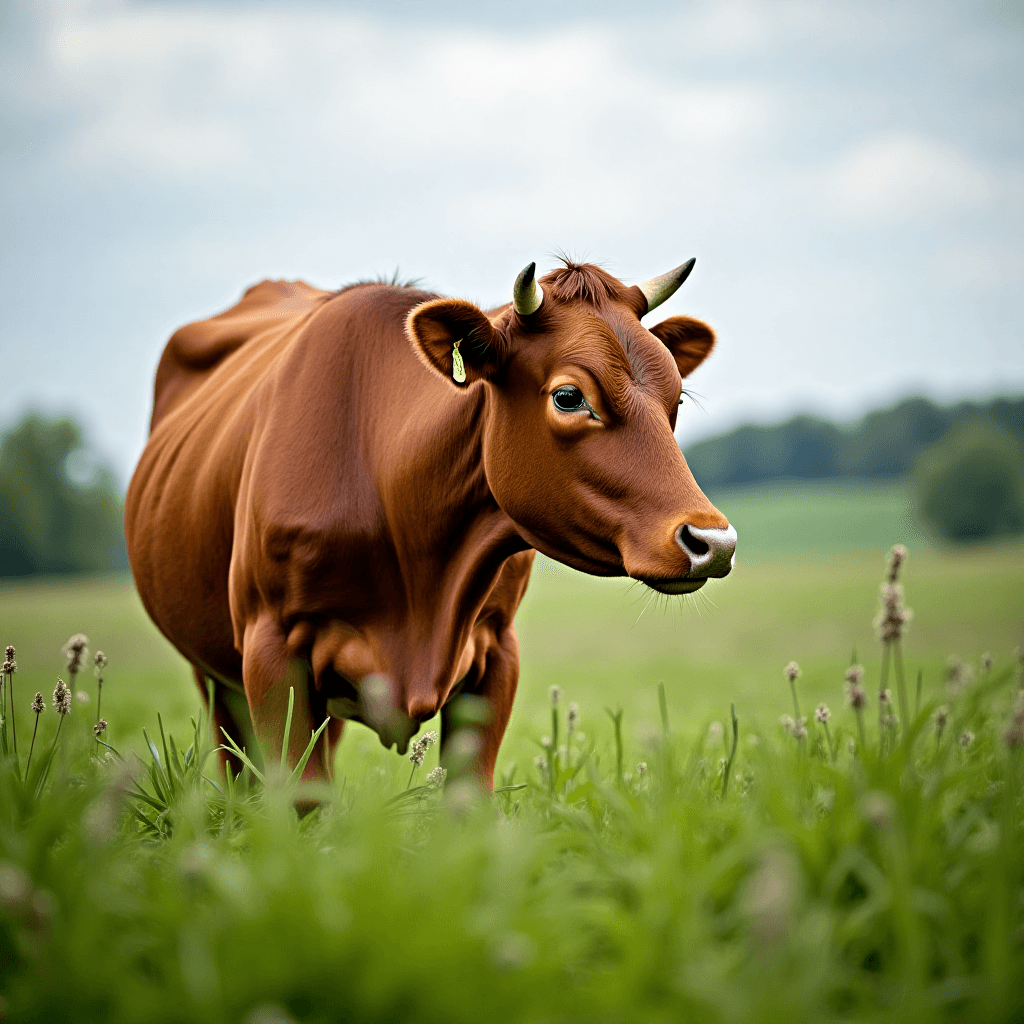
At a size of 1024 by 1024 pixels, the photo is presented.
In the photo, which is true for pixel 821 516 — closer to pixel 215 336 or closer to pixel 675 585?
pixel 215 336

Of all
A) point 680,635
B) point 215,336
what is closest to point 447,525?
point 215,336

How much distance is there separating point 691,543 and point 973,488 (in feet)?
281

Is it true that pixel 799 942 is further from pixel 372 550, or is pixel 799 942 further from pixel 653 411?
pixel 372 550

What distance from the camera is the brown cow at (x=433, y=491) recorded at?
319 centimetres

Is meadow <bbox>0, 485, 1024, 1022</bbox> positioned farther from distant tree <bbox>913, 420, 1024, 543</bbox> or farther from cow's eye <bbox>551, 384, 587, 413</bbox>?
distant tree <bbox>913, 420, 1024, 543</bbox>

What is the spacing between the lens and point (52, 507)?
243ft

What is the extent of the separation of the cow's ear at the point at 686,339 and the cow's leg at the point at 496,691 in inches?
57.3

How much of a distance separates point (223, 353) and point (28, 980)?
14.8ft

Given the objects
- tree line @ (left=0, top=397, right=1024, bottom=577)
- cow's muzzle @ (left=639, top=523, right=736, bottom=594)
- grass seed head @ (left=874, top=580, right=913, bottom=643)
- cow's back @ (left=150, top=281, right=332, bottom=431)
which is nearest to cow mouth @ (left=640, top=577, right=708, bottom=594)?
cow's muzzle @ (left=639, top=523, right=736, bottom=594)

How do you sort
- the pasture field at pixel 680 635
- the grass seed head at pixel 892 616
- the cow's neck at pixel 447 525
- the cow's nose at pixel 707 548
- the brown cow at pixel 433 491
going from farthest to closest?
the pasture field at pixel 680 635 → the cow's neck at pixel 447 525 → the brown cow at pixel 433 491 → the cow's nose at pixel 707 548 → the grass seed head at pixel 892 616

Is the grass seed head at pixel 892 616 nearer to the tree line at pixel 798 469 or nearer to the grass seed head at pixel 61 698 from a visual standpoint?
the grass seed head at pixel 61 698

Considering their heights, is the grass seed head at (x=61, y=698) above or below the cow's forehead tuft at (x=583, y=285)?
below

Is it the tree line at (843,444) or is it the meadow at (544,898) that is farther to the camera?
the tree line at (843,444)

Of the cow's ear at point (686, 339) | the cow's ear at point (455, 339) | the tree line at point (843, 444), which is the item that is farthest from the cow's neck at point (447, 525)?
the tree line at point (843, 444)
